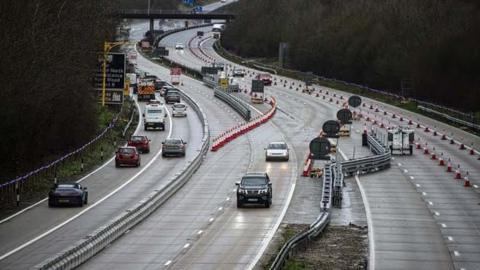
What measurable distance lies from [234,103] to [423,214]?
65.5 m

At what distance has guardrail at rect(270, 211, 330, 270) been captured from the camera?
Result: 32491 mm

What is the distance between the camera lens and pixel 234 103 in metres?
113

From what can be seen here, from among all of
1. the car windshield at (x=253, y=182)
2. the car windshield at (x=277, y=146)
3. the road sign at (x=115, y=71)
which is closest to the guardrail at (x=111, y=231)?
the car windshield at (x=253, y=182)

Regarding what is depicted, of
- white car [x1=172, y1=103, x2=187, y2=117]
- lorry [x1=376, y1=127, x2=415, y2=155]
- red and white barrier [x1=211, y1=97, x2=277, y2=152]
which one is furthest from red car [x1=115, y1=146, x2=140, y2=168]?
white car [x1=172, y1=103, x2=187, y2=117]

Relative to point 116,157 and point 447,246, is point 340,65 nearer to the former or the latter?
point 116,157

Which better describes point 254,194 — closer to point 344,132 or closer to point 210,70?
point 344,132

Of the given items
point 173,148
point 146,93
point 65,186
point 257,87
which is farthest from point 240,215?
point 146,93

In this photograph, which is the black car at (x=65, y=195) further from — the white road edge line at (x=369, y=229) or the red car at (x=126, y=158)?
the red car at (x=126, y=158)

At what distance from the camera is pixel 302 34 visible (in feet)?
591

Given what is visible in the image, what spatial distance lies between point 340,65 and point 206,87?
2403 cm

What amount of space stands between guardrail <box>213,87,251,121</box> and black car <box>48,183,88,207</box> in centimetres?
5158

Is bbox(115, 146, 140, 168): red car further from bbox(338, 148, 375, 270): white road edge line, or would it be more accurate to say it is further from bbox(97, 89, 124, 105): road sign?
bbox(97, 89, 124, 105): road sign

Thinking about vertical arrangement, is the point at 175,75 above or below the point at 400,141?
above

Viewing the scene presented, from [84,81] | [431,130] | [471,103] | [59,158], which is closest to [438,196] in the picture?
[471,103]
